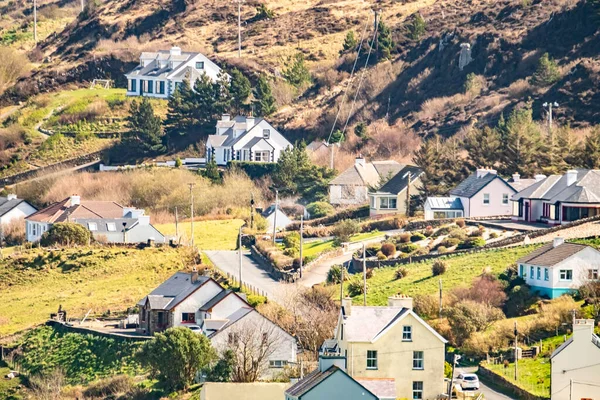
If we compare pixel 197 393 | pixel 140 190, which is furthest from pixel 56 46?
pixel 197 393

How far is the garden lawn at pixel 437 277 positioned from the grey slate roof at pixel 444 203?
13.7 meters

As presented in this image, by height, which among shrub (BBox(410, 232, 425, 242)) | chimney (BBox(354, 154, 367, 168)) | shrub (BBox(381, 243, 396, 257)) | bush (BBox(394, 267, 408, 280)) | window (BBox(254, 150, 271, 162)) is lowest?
bush (BBox(394, 267, 408, 280))

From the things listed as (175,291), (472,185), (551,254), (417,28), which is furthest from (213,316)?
(417,28)

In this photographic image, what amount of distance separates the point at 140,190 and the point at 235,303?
43196mm

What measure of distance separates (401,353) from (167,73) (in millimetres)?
79979

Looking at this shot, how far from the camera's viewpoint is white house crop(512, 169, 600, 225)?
85188mm

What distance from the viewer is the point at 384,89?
133 metres

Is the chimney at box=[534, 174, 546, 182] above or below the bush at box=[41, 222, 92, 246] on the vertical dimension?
above

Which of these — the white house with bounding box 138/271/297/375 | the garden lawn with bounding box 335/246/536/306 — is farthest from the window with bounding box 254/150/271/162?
the white house with bounding box 138/271/297/375

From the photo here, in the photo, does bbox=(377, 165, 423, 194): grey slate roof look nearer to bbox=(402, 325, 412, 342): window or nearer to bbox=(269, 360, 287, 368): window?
bbox=(269, 360, 287, 368): window

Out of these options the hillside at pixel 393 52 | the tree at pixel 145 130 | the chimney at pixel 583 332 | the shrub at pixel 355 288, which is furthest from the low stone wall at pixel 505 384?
the tree at pixel 145 130

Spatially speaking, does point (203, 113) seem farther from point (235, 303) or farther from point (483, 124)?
point (235, 303)

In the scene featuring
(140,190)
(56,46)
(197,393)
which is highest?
(56,46)

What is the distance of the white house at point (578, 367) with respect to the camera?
5569 centimetres
